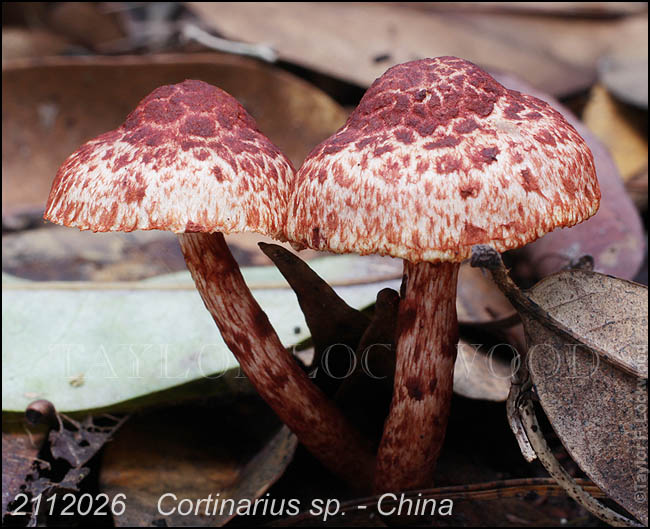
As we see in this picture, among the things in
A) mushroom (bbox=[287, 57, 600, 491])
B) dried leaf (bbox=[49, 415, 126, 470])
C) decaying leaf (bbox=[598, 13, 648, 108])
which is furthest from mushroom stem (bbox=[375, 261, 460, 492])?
decaying leaf (bbox=[598, 13, 648, 108])

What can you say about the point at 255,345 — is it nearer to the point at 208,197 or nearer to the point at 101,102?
the point at 208,197

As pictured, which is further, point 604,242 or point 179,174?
point 604,242

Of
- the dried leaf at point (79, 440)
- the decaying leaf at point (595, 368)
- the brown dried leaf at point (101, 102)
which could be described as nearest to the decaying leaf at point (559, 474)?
the decaying leaf at point (595, 368)

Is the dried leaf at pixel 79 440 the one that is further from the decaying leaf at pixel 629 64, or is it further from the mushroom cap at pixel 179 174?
the decaying leaf at pixel 629 64

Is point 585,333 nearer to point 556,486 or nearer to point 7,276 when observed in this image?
point 556,486

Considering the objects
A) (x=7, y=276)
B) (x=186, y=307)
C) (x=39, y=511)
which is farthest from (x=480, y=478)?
(x=7, y=276)

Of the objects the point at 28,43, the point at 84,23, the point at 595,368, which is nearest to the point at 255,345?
the point at 595,368

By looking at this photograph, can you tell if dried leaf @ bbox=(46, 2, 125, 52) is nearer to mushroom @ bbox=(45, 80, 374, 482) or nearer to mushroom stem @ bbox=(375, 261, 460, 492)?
mushroom @ bbox=(45, 80, 374, 482)
